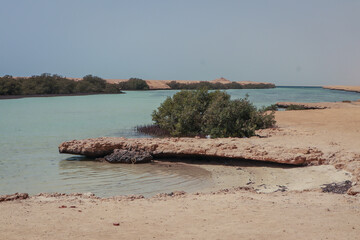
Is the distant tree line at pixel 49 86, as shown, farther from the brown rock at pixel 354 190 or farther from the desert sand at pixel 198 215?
the brown rock at pixel 354 190

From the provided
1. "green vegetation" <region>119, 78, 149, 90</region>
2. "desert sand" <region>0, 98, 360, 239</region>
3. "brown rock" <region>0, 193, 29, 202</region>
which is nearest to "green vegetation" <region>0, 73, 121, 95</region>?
"green vegetation" <region>119, 78, 149, 90</region>

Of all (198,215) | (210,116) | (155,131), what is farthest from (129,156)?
(155,131)

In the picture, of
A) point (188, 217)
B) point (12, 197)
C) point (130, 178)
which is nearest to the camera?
point (188, 217)

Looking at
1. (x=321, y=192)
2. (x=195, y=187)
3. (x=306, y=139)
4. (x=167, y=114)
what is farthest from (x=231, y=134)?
(x=321, y=192)

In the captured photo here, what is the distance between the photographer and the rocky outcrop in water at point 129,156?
1143 cm

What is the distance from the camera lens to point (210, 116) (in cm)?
1588

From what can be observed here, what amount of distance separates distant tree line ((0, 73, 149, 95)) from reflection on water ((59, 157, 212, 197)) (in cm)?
5072

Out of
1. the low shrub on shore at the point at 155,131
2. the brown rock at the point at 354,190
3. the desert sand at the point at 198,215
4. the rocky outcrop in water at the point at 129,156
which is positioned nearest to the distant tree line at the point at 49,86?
the low shrub on shore at the point at 155,131

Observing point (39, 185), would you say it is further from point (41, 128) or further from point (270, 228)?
point (41, 128)

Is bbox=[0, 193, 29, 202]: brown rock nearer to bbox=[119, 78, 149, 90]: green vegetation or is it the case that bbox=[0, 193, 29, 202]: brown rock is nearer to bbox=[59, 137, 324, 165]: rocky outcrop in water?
bbox=[59, 137, 324, 165]: rocky outcrop in water

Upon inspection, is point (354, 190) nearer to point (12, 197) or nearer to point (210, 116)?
point (12, 197)

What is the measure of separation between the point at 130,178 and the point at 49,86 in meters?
61.7

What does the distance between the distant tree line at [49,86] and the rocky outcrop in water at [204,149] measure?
1947 inches

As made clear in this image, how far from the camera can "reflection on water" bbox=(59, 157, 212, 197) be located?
876 cm
